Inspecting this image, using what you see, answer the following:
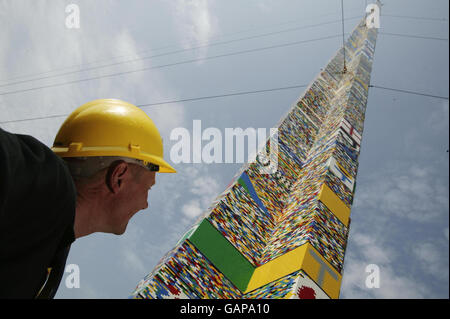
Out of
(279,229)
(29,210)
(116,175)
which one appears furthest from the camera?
(279,229)

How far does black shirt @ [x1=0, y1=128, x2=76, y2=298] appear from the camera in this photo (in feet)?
1.92

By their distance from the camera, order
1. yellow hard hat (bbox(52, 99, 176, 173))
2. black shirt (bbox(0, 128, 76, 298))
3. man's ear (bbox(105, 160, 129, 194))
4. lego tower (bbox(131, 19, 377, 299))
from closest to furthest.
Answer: black shirt (bbox(0, 128, 76, 298))
man's ear (bbox(105, 160, 129, 194))
yellow hard hat (bbox(52, 99, 176, 173))
lego tower (bbox(131, 19, 377, 299))

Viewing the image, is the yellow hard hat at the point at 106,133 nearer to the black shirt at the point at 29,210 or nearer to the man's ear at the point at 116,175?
the man's ear at the point at 116,175

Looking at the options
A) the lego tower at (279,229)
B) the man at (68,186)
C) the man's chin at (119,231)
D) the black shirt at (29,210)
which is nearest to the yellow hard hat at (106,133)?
the man at (68,186)

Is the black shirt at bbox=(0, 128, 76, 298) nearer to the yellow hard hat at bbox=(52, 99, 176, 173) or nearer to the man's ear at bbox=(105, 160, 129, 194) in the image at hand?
the man's ear at bbox=(105, 160, 129, 194)

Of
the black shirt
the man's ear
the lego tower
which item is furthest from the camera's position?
the lego tower

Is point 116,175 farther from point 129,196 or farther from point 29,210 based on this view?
point 29,210

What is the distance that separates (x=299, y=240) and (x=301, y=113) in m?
4.27

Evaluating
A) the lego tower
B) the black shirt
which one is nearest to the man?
the black shirt

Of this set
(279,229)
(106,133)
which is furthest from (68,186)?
(279,229)

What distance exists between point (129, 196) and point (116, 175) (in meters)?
0.08

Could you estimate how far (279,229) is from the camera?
14.4 ft
